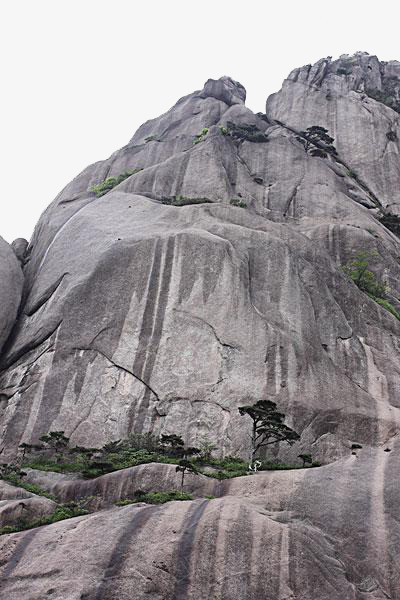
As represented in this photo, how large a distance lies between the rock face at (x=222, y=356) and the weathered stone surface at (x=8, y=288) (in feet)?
2.39

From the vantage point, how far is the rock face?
58.3ft

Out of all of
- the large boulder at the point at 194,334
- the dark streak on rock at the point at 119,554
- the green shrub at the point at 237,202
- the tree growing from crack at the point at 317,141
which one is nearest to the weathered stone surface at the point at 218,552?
the dark streak on rock at the point at 119,554

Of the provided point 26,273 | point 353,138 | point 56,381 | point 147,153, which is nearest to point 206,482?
point 56,381

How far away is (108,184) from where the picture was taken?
5512 cm

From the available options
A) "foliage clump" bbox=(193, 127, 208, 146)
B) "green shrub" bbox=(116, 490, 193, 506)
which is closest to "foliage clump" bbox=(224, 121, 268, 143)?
"foliage clump" bbox=(193, 127, 208, 146)

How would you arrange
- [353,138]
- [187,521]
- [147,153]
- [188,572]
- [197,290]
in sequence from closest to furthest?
[188,572] < [187,521] < [197,290] < [147,153] < [353,138]

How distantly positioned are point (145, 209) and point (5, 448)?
60.1ft

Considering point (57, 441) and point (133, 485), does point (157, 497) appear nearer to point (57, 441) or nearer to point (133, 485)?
point (133, 485)

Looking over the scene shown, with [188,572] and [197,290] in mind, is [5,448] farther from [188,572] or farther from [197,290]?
[188,572]

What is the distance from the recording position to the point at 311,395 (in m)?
31.5

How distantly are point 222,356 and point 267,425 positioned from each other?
5284mm

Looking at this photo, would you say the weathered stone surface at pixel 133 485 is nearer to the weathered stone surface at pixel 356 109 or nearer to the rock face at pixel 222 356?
the rock face at pixel 222 356

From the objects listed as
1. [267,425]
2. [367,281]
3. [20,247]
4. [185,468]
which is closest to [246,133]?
[367,281]

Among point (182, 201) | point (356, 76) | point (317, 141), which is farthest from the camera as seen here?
point (356, 76)
